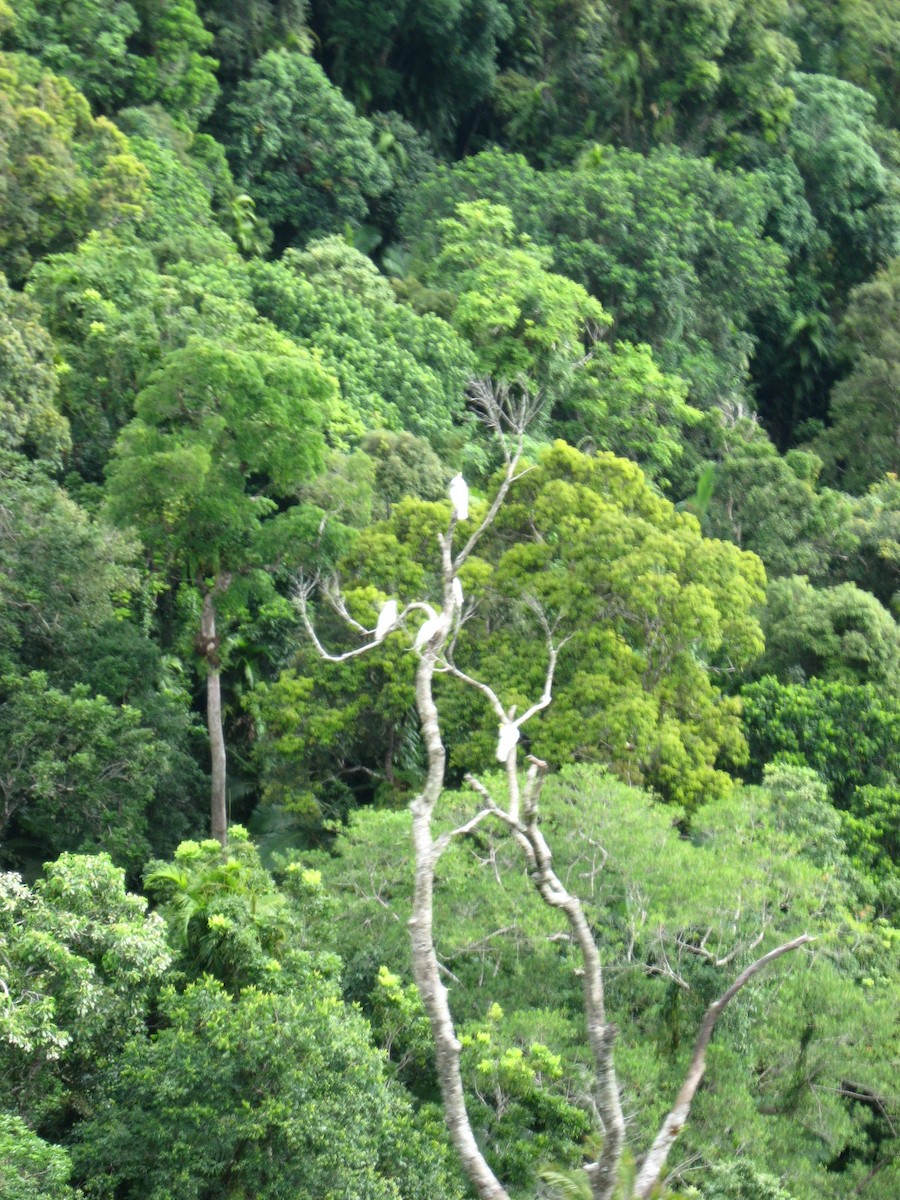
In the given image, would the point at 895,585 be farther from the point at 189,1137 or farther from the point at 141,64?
the point at 189,1137

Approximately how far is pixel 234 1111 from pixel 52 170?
18.8 m

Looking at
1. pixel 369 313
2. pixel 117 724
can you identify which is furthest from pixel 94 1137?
pixel 369 313

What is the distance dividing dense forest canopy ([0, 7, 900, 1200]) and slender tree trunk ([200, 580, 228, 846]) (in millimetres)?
78

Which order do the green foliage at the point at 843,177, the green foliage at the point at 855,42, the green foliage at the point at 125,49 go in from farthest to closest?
the green foliage at the point at 855,42 → the green foliage at the point at 843,177 → the green foliage at the point at 125,49

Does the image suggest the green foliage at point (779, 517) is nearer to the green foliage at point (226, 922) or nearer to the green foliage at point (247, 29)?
the green foliage at point (247, 29)

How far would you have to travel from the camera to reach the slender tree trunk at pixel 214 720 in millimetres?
19000

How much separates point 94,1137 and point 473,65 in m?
34.1

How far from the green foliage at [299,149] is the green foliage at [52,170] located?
23.5ft

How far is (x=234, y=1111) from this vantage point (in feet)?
35.3

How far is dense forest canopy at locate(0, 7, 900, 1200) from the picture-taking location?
439 inches

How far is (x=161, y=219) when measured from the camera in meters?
28.0

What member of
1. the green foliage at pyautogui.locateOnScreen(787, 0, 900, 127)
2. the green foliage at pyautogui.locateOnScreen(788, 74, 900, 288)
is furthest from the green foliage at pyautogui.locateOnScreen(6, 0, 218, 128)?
the green foliage at pyautogui.locateOnScreen(787, 0, 900, 127)

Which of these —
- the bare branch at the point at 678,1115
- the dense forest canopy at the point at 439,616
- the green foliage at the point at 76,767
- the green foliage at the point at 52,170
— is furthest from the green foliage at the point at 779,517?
the bare branch at the point at 678,1115

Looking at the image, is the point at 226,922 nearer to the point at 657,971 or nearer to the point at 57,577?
the point at 657,971
